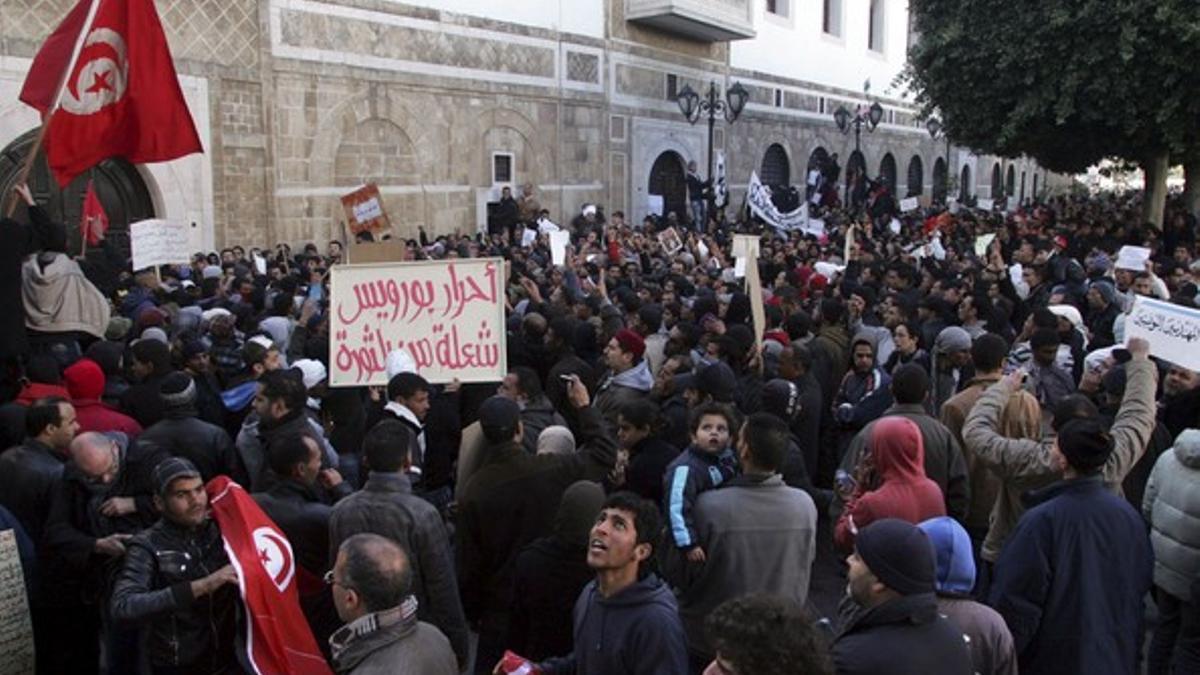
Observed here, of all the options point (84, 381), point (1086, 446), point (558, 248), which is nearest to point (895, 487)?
point (1086, 446)

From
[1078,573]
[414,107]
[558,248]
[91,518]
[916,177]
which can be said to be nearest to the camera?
[1078,573]

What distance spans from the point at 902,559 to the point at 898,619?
144mm

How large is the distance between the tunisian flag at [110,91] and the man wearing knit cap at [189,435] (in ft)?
8.23

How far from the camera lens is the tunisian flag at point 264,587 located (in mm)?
3203

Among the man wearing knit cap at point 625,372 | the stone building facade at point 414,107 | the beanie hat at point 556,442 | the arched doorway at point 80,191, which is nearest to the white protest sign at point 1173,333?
the man wearing knit cap at point 625,372

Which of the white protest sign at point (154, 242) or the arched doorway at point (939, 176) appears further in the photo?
the arched doorway at point (939, 176)

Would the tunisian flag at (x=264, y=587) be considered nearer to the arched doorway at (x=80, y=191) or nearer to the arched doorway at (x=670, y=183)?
the arched doorway at (x=80, y=191)

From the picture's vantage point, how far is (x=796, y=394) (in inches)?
216

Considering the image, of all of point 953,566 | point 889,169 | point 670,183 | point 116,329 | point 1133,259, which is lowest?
point 953,566

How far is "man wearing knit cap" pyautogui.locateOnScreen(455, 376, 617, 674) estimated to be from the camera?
4016 mm

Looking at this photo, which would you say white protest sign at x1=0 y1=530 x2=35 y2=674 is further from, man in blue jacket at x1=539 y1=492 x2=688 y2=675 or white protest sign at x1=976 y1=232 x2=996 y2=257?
white protest sign at x1=976 y1=232 x2=996 y2=257

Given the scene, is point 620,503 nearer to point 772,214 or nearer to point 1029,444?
point 1029,444

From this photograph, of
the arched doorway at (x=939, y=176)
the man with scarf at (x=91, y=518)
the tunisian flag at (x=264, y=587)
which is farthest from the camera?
the arched doorway at (x=939, y=176)

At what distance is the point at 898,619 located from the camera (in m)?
2.52
